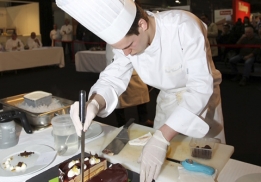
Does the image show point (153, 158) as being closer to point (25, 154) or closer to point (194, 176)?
point (194, 176)

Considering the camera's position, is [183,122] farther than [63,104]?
No

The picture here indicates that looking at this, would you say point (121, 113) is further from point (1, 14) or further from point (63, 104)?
point (1, 14)

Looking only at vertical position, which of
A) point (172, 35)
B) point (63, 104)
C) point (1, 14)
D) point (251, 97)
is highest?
point (1, 14)

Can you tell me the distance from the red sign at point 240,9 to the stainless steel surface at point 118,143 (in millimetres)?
7023

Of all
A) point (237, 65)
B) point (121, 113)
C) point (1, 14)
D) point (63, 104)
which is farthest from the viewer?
point (1, 14)

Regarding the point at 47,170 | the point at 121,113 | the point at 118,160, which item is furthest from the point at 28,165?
the point at 121,113

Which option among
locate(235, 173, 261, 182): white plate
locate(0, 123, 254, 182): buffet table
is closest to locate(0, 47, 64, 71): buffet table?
locate(0, 123, 254, 182): buffet table

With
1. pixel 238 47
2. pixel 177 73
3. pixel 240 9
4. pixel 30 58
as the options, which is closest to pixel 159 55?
pixel 177 73

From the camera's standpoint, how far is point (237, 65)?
18.3ft

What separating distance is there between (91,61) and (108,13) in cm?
486

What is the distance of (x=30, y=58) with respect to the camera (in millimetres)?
6762

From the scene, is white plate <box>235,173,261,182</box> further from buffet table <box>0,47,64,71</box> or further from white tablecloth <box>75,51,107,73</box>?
buffet table <box>0,47,64,71</box>

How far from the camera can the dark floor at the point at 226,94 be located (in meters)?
2.65

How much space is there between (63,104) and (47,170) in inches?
24.4
